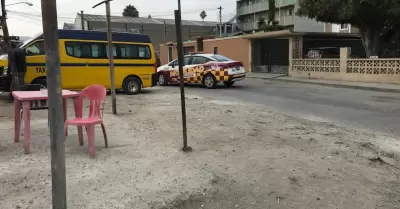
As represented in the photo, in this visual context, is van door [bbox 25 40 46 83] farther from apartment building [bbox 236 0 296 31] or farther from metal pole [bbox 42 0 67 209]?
apartment building [bbox 236 0 296 31]

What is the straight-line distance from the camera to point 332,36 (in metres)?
25.3

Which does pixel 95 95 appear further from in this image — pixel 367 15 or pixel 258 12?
pixel 258 12

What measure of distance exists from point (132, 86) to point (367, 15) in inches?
499

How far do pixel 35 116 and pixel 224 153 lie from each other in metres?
5.04

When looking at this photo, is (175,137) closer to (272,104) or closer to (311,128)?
(311,128)

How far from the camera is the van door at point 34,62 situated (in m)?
12.2

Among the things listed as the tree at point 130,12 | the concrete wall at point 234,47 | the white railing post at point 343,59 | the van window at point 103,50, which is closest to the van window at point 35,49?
the van window at point 103,50

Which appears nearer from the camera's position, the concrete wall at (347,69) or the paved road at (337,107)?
the paved road at (337,107)

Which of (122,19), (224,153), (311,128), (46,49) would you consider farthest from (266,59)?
(122,19)

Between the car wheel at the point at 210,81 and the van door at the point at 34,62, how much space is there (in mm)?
6764

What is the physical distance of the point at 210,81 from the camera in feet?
54.4

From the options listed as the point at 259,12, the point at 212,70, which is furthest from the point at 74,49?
the point at 259,12

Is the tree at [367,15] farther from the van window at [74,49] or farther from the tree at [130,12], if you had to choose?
the tree at [130,12]

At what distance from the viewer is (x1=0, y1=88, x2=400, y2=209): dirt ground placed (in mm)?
3861
